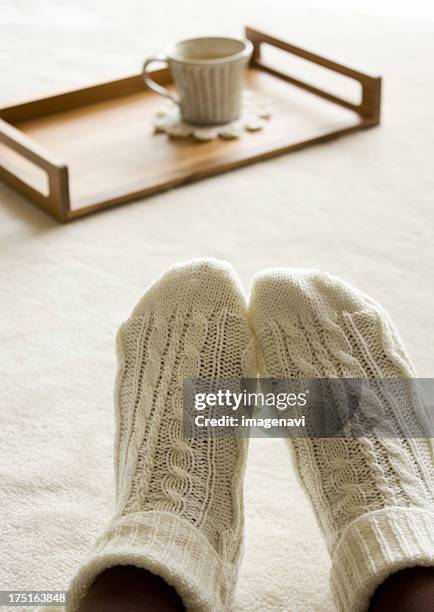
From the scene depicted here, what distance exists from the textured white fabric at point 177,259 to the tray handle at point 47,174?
0.02 metres

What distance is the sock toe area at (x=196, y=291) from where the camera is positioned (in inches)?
36.1

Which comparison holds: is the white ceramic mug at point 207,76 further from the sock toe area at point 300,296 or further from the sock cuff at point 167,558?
the sock cuff at point 167,558

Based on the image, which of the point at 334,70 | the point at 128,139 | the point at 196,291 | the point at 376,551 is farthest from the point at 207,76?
the point at 376,551

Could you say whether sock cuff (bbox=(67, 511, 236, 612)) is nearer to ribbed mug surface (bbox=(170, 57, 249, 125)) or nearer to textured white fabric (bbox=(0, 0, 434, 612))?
textured white fabric (bbox=(0, 0, 434, 612))

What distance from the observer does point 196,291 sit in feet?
3.02

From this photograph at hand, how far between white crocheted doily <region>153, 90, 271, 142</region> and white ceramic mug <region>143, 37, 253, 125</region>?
0.01 meters

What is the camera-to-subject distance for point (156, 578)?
68 cm

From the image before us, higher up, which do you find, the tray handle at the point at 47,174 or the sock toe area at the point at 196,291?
the sock toe area at the point at 196,291

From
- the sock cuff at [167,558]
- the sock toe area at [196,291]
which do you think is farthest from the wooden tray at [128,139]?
the sock cuff at [167,558]

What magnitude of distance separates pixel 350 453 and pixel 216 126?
0.90 metres

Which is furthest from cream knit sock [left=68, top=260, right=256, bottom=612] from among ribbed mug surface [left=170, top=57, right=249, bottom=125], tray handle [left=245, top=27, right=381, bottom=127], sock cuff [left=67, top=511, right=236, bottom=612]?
tray handle [left=245, top=27, right=381, bottom=127]

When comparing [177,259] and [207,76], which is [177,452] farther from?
[207,76]

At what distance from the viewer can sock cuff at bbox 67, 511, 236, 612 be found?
2.20 ft

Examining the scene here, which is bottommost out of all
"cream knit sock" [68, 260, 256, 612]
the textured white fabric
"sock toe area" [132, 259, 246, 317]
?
the textured white fabric
